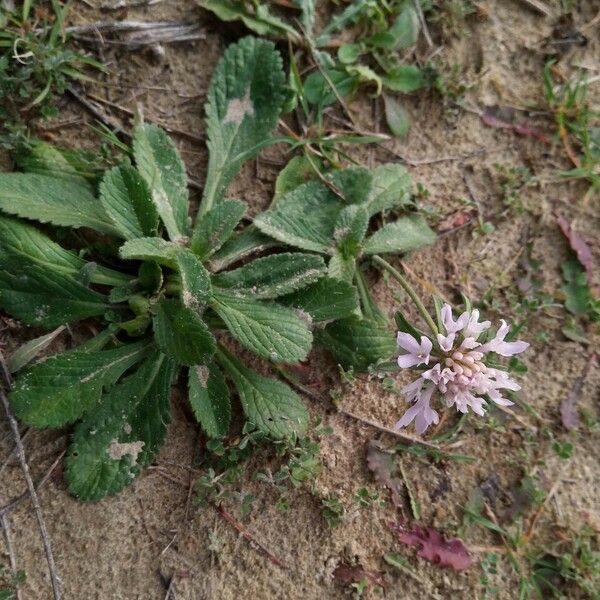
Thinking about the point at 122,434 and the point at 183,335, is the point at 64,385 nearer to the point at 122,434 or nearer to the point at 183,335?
the point at 122,434

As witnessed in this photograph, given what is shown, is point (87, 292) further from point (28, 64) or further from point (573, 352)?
point (573, 352)

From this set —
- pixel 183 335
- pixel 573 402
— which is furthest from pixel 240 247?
pixel 573 402

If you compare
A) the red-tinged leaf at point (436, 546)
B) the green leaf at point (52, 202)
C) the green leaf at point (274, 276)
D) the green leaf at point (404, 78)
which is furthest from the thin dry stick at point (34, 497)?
the green leaf at point (404, 78)

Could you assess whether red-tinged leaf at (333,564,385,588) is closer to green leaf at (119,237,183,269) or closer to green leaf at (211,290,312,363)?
green leaf at (211,290,312,363)

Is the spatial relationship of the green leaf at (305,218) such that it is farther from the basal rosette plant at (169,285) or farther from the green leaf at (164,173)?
the green leaf at (164,173)

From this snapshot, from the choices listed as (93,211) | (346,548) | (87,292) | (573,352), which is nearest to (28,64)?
(93,211)

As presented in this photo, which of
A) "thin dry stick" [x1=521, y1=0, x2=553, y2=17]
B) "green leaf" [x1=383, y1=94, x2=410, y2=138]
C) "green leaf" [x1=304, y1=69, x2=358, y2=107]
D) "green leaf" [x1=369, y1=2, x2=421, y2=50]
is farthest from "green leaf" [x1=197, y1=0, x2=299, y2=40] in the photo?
"thin dry stick" [x1=521, y1=0, x2=553, y2=17]
